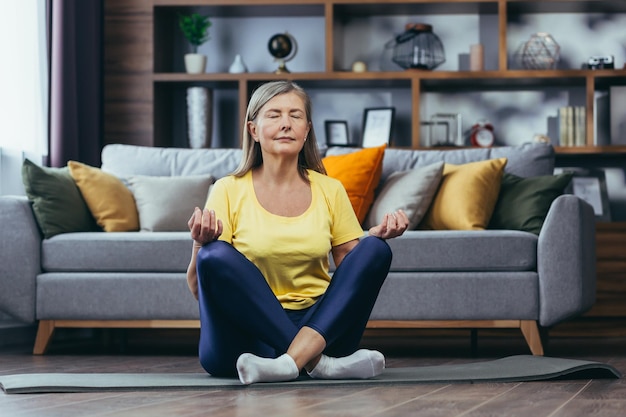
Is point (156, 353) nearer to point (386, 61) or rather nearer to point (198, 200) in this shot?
point (198, 200)

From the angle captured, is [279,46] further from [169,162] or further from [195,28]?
[169,162]

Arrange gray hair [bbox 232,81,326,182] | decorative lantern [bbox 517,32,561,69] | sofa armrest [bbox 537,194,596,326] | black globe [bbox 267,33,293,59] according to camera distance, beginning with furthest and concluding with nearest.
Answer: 1. black globe [bbox 267,33,293,59]
2. decorative lantern [bbox 517,32,561,69]
3. sofa armrest [bbox 537,194,596,326]
4. gray hair [bbox 232,81,326,182]

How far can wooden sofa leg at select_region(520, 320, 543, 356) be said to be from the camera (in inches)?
132

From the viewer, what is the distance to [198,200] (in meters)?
4.03

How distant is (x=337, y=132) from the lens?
531cm

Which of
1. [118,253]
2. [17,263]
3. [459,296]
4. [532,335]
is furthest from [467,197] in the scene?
[17,263]

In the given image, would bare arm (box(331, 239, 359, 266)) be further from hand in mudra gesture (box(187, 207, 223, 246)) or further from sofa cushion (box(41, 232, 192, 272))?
sofa cushion (box(41, 232, 192, 272))

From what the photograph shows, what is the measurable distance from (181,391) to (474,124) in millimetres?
3389

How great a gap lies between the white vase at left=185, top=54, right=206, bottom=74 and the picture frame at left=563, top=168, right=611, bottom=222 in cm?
207

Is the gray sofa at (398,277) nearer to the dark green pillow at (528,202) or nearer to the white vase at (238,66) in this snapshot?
the dark green pillow at (528,202)

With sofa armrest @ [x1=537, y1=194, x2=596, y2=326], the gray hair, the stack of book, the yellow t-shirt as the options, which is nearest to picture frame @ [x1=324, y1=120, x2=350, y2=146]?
the stack of book

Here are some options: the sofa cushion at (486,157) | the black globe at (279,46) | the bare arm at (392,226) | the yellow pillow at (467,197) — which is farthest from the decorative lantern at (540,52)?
the bare arm at (392,226)

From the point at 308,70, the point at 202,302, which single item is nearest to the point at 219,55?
the point at 308,70

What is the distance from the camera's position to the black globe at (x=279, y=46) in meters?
5.25
